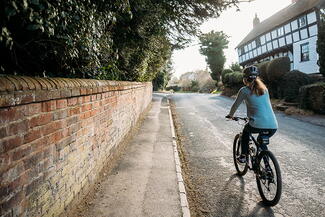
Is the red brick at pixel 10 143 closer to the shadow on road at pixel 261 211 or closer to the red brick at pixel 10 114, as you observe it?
the red brick at pixel 10 114

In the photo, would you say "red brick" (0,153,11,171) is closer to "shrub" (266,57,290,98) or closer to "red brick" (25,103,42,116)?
"red brick" (25,103,42,116)

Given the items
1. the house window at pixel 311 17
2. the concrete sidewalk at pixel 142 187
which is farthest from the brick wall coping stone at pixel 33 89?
the house window at pixel 311 17

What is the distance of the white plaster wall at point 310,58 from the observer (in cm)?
2350

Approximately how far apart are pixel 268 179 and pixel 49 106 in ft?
10.3

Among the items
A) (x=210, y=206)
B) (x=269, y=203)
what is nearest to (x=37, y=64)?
(x=210, y=206)

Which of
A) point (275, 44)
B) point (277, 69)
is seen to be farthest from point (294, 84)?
point (275, 44)

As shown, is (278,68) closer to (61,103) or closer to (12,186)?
(61,103)

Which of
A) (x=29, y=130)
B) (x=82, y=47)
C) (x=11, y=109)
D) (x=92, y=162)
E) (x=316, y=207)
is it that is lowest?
(x=316, y=207)

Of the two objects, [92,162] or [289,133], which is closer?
[92,162]

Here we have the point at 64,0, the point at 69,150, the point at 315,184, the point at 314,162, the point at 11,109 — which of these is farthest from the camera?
the point at 314,162

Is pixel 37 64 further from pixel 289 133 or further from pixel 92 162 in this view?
pixel 289 133

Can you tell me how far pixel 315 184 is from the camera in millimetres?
4289

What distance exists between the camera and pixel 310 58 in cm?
2405

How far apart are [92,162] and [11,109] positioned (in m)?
2.24
